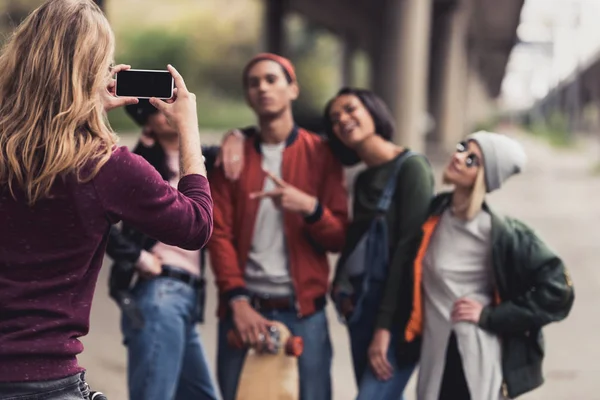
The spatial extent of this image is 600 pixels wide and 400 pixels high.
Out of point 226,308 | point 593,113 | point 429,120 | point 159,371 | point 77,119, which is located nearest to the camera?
point 77,119

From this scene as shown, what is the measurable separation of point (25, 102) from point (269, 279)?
1975 millimetres

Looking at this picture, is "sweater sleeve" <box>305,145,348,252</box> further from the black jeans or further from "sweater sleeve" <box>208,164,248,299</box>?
the black jeans

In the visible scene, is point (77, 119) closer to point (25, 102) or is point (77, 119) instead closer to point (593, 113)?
point (25, 102)

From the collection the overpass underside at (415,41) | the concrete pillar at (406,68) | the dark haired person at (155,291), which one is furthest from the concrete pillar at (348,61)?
the dark haired person at (155,291)

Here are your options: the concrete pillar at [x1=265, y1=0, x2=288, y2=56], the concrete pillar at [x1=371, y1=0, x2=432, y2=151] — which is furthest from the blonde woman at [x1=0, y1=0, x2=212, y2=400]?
the concrete pillar at [x1=265, y1=0, x2=288, y2=56]

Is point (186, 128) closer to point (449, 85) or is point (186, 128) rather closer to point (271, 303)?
point (271, 303)

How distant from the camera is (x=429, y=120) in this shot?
34.2 m

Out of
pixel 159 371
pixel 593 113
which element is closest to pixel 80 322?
pixel 159 371

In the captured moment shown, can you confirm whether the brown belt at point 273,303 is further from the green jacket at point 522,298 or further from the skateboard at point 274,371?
the green jacket at point 522,298

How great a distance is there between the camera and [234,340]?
4.19m

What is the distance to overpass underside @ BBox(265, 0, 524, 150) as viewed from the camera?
17.7 m

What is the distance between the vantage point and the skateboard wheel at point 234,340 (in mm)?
4164

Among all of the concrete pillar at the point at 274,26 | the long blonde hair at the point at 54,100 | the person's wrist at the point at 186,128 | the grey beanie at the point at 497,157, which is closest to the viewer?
the long blonde hair at the point at 54,100

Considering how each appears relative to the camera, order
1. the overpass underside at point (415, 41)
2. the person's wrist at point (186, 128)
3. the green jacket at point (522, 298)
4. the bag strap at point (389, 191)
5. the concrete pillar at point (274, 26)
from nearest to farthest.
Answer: the person's wrist at point (186, 128), the green jacket at point (522, 298), the bag strap at point (389, 191), the overpass underside at point (415, 41), the concrete pillar at point (274, 26)
